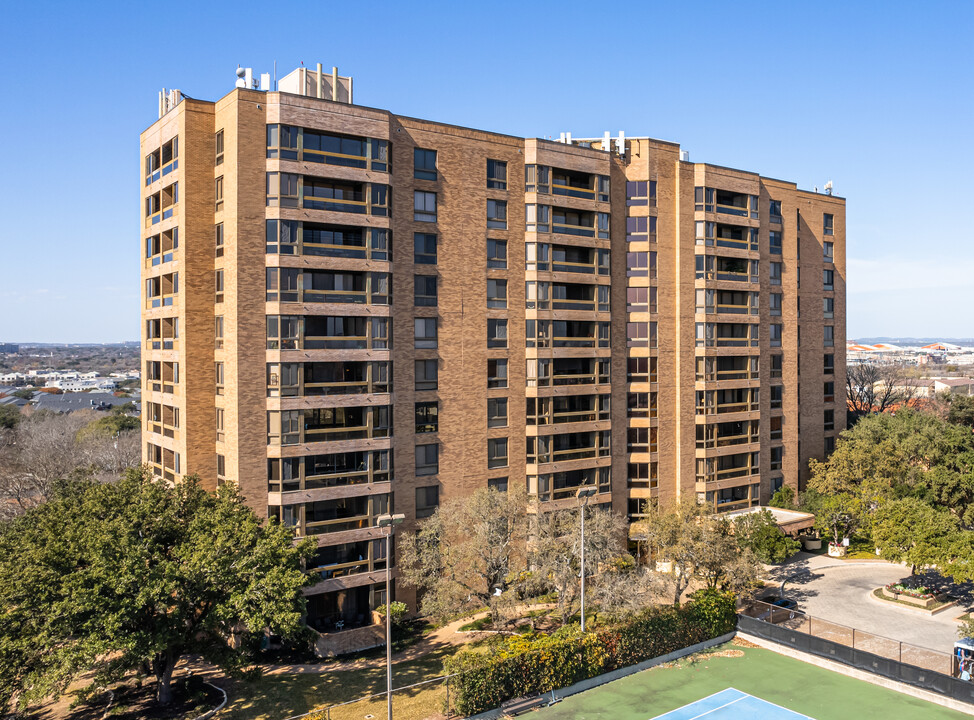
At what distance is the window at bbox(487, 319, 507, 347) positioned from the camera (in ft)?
154

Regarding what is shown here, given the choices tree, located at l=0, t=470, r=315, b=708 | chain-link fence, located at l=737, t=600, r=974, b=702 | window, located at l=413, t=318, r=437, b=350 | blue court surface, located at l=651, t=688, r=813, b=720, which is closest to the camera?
tree, located at l=0, t=470, r=315, b=708

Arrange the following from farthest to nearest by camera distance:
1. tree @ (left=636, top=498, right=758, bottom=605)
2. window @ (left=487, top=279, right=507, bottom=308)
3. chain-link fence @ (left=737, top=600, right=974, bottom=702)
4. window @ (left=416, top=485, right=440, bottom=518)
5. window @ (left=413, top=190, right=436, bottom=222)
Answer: window @ (left=487, top=279, right=507, bottom=308) < window @ (left=413, top=190, right=436, bottom=222) < window @ (left=416, top=485, right=440, bottom=518) < tree @ (left=636, top=498, right=758, bottom=605) < chain-link fence @ (left=737, top=600, right=974, bottom=702)

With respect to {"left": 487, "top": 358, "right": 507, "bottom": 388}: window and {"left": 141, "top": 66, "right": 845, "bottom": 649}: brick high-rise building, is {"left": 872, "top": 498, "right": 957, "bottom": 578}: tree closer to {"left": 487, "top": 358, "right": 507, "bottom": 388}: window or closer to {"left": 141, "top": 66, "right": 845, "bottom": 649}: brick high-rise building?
{"left": 141, "top": 66, "right": 845, "bottom": 649}: brick high-rise building

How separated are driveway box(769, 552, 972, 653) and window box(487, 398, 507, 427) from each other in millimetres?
21827

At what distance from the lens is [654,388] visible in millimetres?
53281

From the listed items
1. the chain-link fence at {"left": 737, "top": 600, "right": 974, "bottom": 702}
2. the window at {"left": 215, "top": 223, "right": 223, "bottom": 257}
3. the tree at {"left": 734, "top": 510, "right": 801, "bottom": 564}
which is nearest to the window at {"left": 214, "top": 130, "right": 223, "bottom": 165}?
the window at {"left": 215, "top": 223, "right": 223, "bottom": 257}

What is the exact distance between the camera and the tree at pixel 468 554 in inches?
1486

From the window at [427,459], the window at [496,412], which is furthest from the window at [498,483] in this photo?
the window at [427,459]

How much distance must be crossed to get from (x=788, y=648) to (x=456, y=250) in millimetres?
29639

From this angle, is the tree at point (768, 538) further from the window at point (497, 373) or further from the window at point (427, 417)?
the window at point (427, 417)

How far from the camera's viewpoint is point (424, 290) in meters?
44.7

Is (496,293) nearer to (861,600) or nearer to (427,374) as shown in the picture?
(427,374)

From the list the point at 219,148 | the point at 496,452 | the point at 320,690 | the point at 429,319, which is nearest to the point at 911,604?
the point at 496,452

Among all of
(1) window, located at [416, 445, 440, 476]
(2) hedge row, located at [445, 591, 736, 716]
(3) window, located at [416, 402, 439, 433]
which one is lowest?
(2) hedge row, located at [445, 591, 736, 716]
